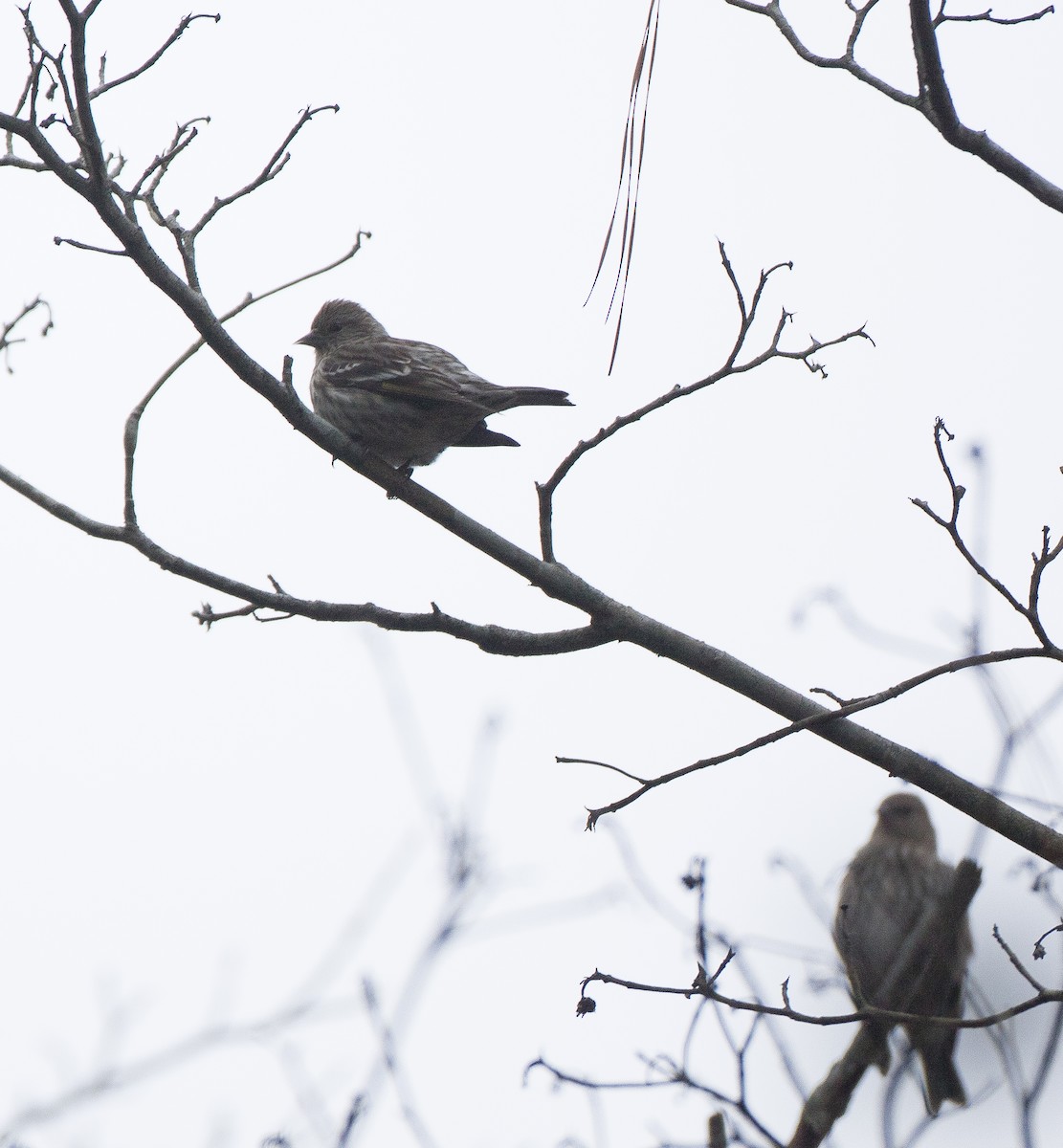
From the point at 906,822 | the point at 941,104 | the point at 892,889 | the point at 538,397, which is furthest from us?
the point at 906,822

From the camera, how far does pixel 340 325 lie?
8.03 m

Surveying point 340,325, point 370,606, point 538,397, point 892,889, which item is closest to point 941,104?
point 370,606

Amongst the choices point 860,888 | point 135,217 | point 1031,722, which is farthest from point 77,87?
point 860,888

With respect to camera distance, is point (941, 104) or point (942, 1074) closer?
point (941, 104)

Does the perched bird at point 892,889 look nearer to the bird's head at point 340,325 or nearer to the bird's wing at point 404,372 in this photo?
the bird's wing at point 404,372

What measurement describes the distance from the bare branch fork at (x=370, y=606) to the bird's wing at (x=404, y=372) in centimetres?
210

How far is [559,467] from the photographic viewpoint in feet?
12.6

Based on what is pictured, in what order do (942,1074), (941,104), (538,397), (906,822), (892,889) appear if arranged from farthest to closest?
(906,822) → (892,889) → (942,1074) → (538,397) → (941,104)

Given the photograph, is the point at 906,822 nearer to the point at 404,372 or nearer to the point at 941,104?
the point at 404,372

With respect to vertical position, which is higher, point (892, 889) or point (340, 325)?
point (340, 325)

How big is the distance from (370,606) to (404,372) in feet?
9.28

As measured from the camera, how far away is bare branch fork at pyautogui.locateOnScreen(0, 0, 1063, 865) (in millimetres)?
3480

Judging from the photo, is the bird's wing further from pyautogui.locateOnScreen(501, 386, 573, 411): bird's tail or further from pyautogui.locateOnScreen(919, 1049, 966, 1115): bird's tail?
pyautogui.locateOnScreen(919, 1049, 966, 1115): bird's tail

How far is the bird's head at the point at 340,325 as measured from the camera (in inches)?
312
